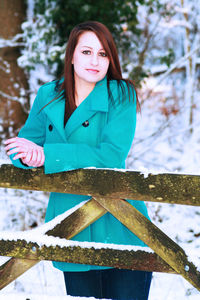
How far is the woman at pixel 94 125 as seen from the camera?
1.48m

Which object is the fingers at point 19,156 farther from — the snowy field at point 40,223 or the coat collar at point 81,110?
the coat collar at point 81,110

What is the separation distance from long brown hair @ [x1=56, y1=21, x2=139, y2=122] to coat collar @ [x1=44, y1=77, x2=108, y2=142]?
0.15ft

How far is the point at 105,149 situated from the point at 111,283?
703 millimetres

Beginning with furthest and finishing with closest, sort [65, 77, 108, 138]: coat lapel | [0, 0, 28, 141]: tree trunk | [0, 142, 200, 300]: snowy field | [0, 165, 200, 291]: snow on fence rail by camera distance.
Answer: [0, 0, 28, 141]: tree trunk
[0, 142, 200, 300]: snowy field
[65, 77, 108, 138]: coat lapel
[0, 165, 200, 291]: snow on fence rail

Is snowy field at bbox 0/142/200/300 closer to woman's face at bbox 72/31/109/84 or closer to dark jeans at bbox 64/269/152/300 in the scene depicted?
dark jeans at bbox 64/269/152/300

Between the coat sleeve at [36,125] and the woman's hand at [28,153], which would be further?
the coat sleeve at [36,125]

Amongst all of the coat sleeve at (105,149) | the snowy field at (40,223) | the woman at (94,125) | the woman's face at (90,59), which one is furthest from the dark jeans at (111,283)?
the woman's face at (90,59)

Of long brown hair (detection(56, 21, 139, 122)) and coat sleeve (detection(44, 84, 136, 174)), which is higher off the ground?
long brown hair (detection(56, 21, 139, 122))

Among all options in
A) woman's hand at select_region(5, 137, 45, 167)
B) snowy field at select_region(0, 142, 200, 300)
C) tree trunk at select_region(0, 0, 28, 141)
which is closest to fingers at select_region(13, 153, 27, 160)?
woman's hand at select_region(5, 137, 45, 167)

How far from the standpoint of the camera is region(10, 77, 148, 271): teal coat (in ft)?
4.70

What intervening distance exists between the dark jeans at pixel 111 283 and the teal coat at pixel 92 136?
4.6 inches


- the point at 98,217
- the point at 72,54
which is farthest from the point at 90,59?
the point at 98,217

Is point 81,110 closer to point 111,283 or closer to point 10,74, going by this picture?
point 111,283

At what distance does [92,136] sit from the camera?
160 centimetres
